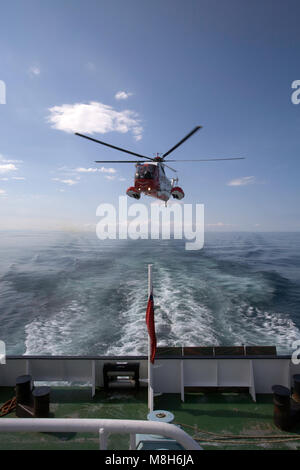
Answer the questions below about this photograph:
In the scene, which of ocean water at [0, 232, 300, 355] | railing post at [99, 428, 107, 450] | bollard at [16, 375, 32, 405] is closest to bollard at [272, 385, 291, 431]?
railing post at [99, 428, 107, 450]

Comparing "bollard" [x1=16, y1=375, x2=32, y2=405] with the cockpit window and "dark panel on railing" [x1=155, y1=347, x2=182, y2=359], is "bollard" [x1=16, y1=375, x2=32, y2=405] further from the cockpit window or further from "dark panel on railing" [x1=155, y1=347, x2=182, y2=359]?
the cockpit window

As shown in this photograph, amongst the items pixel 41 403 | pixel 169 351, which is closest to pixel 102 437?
pixel 41 403

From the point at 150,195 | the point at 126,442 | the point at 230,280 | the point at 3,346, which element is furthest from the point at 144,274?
the point at 126,442

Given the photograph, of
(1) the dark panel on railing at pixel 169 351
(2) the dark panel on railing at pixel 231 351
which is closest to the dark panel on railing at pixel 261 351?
(2) the dark panel on railing at pixel 231 351

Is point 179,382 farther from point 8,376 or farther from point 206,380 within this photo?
point 8,376
